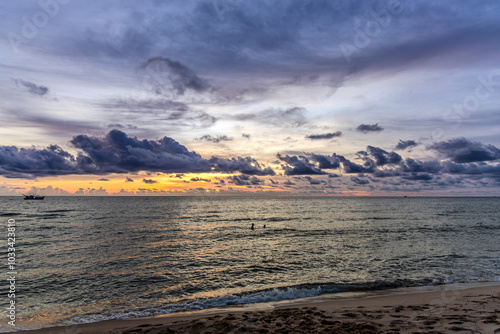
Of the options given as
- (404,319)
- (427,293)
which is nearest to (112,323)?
(404,319)

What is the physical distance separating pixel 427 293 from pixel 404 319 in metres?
7.77

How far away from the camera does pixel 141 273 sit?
76.8 ft

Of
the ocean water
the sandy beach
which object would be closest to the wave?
the ocean water

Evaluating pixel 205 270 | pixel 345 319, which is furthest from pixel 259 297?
pixel 205 270

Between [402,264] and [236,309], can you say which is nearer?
[236,309]

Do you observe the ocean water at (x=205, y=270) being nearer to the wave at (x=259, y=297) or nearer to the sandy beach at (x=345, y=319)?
the wave at (x=259, y=297)

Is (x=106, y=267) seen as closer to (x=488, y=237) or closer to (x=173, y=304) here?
(x=173, y=304)

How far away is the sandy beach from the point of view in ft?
37.9

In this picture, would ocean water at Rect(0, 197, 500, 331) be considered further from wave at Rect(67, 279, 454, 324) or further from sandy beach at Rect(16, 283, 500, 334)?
sandy beach at Rect(16, 283, 500, 334)

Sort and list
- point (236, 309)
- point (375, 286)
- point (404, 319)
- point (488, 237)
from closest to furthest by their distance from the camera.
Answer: point (404, 319) < point (236, 309) < point (375, 286) < point (488, 237)

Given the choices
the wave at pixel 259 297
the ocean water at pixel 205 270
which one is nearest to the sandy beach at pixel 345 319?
the wave at pixel 259 297

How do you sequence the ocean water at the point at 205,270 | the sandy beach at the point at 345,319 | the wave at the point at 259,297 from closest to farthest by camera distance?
the sandy beach at the point at 345,319 < the wave at the point at 259,297 < the ocean water at the point at 205,270

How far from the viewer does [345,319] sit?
1290 cm

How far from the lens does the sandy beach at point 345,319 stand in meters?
11.5
